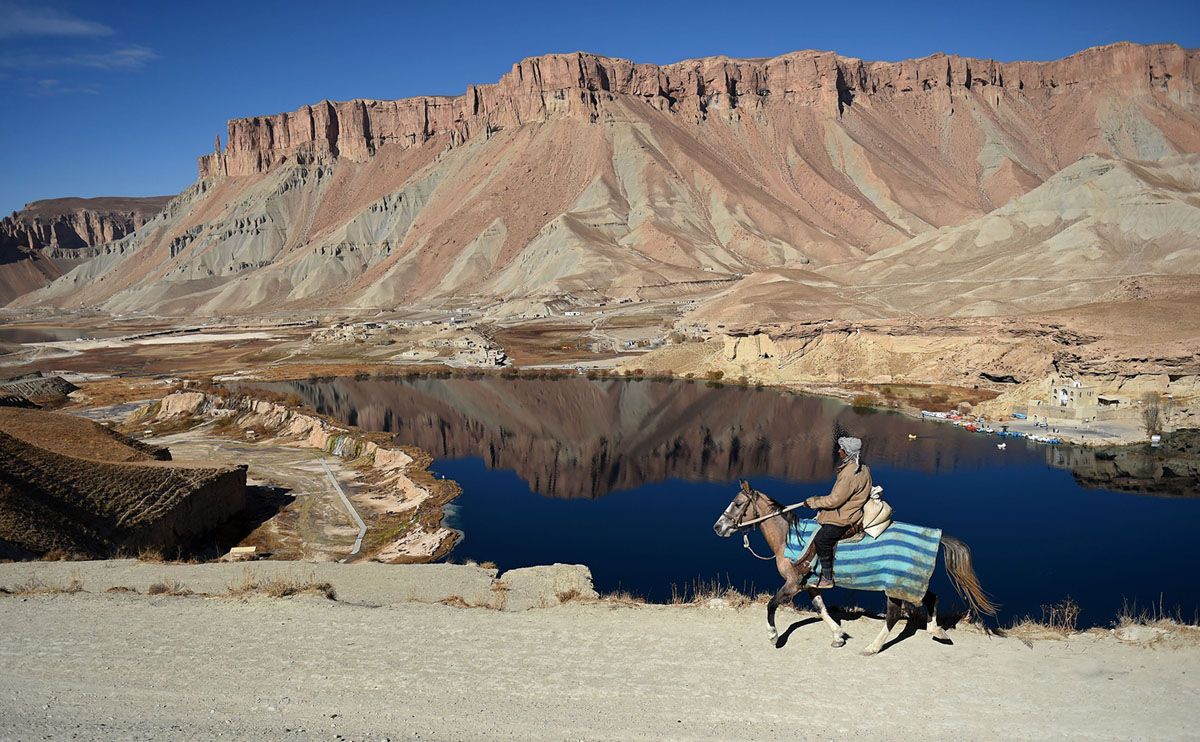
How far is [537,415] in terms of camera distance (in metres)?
46.8

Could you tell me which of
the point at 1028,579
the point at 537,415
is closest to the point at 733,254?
the point at 537,415

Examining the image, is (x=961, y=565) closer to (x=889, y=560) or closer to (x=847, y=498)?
(x=889, y=560)

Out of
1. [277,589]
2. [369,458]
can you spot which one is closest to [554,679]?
[277,589]

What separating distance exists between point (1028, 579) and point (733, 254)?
11717cm

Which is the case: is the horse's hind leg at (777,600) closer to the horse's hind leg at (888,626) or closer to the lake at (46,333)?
the horse's hind leg at (888,626)

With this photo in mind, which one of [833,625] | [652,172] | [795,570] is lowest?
[833,625]

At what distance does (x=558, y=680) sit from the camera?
8.98 metres

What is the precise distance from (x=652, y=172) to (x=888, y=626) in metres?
145

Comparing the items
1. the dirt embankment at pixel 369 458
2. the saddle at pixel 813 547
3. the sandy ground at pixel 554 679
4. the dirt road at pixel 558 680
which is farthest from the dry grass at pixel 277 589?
the dirt embankment at pixel 369 458

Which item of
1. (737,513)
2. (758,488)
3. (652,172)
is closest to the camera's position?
(737,513)

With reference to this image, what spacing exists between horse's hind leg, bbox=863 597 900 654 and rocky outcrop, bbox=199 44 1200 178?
162473 millimetres

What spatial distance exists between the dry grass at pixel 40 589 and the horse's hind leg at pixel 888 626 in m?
11.7

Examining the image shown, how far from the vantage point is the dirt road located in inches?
308

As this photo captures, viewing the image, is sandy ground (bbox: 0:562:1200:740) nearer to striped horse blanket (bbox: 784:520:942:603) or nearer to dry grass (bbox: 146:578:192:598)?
striped horse blanket (bbox: 784:520:942:603)
